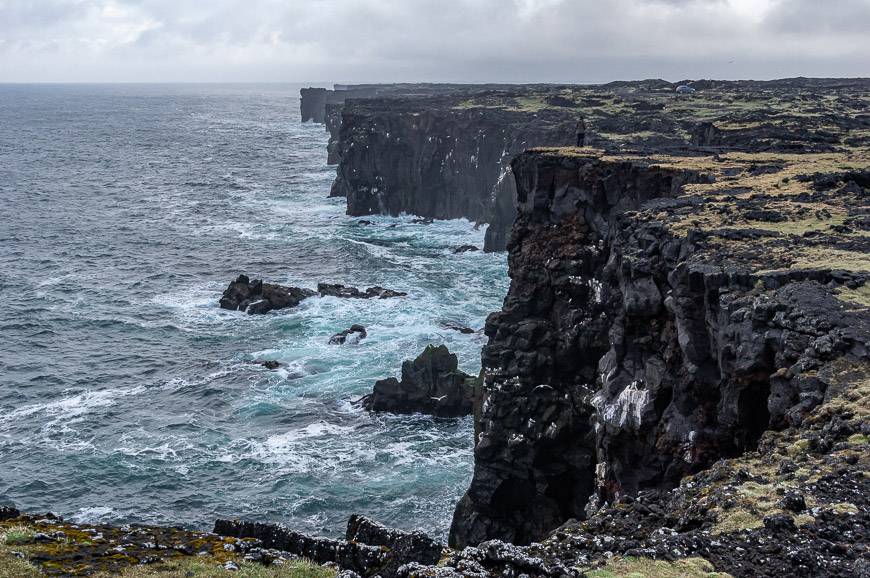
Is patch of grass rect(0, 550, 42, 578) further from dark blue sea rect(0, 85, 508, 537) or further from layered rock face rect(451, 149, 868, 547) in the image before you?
dark blue sea rect(0, 85, 508, 537)

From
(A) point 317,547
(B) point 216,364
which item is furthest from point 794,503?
(B) point 216,364

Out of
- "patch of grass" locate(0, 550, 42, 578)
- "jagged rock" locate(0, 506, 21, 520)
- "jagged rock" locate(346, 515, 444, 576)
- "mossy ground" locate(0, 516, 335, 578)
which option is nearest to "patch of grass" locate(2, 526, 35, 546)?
"mossy ground" locate(0, 516, 335, 578)

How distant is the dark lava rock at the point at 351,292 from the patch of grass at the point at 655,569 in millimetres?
63388

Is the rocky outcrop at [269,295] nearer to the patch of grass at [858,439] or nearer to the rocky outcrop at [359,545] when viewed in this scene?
the rocky outcrop at [359,545]

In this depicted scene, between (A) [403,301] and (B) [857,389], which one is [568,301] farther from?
(A) [403,301]

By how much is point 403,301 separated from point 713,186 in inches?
1686

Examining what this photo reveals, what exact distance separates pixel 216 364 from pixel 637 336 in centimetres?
3951

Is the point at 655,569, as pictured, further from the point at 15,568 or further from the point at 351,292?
the point at 351,292

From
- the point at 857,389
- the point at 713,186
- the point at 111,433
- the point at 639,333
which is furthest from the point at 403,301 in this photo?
the point at 857,389

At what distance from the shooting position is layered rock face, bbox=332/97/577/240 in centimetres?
10775

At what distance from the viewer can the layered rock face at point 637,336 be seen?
72.6 feet

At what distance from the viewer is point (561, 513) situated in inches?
1481

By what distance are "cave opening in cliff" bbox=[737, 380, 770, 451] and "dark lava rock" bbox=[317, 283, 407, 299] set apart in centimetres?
5652

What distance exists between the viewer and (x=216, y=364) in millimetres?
60562
